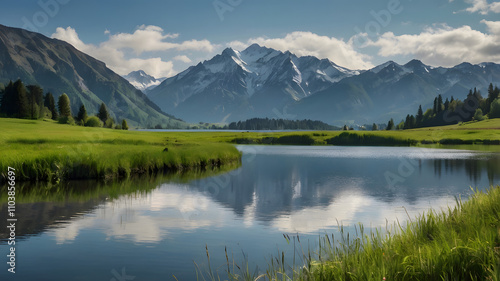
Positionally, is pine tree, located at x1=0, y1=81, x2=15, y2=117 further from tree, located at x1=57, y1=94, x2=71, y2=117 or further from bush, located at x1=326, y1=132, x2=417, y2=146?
bush, located at x1=326, y1=132, x2=417, y2=146

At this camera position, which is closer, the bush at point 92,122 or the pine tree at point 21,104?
the pine tree at point 21,104

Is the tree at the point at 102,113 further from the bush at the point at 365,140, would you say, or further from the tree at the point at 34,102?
the bush at the point at 365,140

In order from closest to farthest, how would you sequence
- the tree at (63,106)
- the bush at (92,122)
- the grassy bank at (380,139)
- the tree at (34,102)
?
the tree at (34,102) → the grassy bank at (380,139) → the tree at (63,106) → the bush at (92,122)

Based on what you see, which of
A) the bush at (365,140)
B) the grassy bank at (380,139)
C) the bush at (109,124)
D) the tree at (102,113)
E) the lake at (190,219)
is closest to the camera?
the lake at (190,219)

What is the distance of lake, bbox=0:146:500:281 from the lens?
1516cm

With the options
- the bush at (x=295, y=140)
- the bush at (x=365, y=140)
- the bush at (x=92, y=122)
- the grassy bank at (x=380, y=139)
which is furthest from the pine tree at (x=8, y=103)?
the bush at (x=365, y=140)

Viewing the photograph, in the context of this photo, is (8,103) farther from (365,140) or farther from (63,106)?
(365,140)

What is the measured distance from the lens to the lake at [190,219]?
1516 cm

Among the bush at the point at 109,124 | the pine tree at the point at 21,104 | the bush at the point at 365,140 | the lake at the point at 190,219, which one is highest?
the pine tree at the point at 21,104

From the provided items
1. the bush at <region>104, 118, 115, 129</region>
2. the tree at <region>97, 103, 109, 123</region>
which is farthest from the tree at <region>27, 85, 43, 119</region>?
the tree at <region>97, 103, 109, 123</region>

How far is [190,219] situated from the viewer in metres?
23.3

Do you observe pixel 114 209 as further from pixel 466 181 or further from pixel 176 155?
pixel 466 181

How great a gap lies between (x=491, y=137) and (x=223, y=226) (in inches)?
5687

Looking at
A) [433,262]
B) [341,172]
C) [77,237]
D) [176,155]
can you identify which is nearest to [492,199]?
[433,262]
